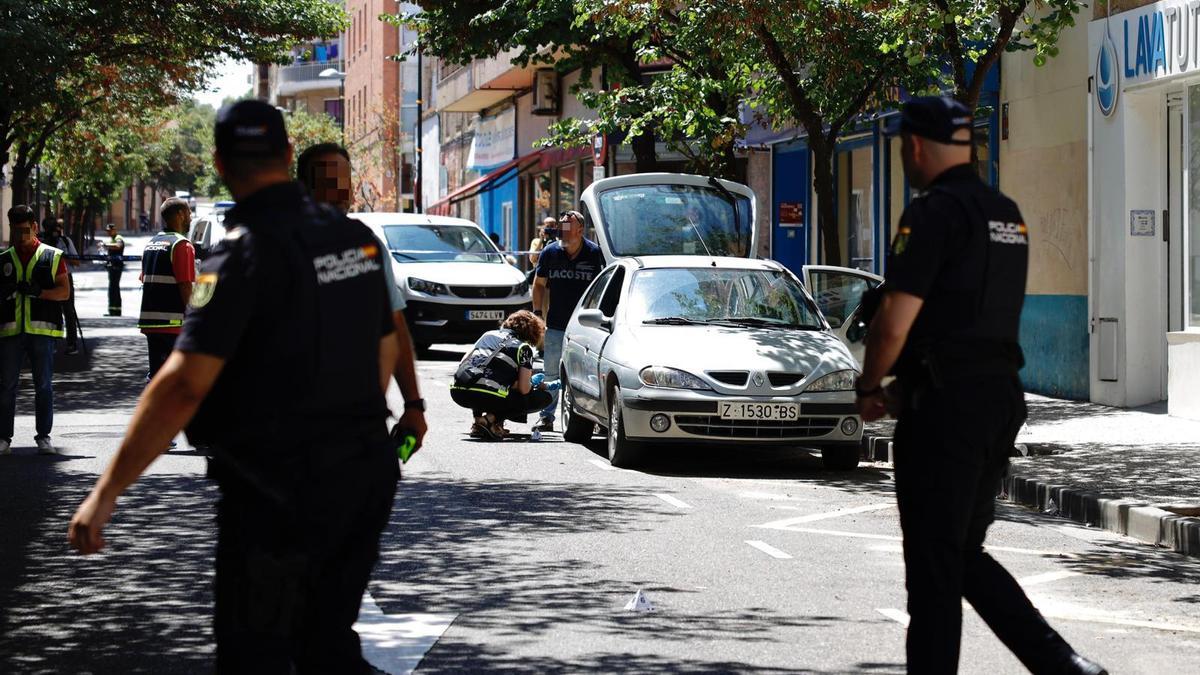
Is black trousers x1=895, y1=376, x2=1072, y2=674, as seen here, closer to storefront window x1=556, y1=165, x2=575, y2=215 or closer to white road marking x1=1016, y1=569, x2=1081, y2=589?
white road marking x1=1016, y1=569, x2=1081, y2=589

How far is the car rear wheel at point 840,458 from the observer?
516 inches

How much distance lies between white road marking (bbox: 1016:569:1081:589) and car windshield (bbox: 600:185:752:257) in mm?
12585

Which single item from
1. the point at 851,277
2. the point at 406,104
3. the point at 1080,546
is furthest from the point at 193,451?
the point at 406,104

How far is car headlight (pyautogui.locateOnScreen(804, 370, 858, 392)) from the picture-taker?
12.7 m

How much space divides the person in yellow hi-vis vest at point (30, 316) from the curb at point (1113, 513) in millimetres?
6859

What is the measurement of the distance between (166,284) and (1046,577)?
7.05 meters

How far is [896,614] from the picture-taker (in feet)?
24.4

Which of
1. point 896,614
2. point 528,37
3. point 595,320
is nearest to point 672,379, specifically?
point 595,320

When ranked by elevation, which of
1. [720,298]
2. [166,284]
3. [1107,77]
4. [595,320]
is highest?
[1107,77]

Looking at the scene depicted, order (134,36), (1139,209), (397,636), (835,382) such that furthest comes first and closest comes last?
(134,36), (1139,209), (835,382), (397,636)

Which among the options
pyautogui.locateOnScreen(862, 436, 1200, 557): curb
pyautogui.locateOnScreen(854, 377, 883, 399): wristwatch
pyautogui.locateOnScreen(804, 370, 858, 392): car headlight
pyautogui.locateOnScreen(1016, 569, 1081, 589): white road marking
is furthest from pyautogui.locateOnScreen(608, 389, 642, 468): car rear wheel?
pyautogui.locateOnScreen(854, 377, 883, 399): wristwatch

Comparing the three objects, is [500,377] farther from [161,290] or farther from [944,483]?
[944,483]

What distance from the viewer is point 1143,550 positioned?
379 inches

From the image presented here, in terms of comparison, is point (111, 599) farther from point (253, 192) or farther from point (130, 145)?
point (130, 145)
